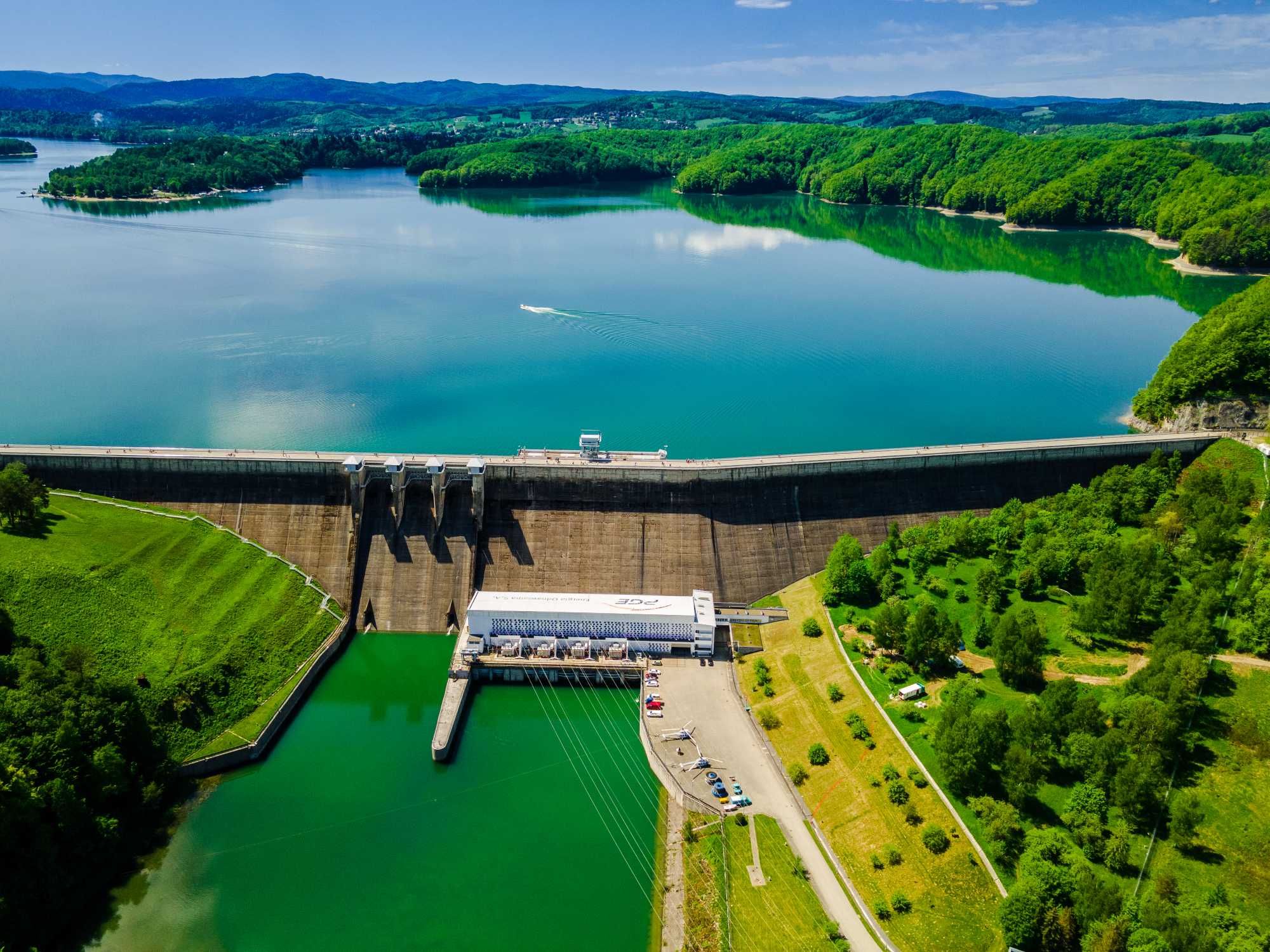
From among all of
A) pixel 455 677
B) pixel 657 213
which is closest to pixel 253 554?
pixel 455 677

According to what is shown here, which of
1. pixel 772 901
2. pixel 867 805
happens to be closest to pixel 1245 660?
pixel 867 805

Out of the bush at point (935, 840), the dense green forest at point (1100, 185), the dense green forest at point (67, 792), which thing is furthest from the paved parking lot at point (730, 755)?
the dense green forest at point (1100, 185)

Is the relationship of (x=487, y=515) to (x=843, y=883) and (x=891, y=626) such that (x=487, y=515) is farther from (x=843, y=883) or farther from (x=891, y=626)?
(x=843, y=883)

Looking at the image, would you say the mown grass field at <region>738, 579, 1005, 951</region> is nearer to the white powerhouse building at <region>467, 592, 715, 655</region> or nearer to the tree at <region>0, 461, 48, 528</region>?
the white powerhouse building at <region>467, 592, 715, 655</region>

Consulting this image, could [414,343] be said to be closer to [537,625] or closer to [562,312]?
[562,312]

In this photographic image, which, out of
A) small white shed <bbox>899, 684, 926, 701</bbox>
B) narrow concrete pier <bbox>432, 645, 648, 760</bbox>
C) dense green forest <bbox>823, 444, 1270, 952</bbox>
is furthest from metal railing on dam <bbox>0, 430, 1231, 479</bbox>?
small white shed <bbox>899, 684, 926, 701</bbox>

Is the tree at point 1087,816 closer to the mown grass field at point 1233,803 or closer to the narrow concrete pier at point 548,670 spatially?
the mown grass field at point 1233,803
